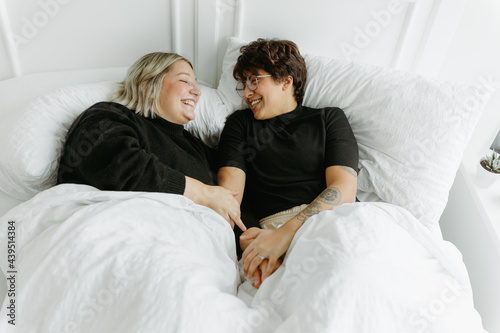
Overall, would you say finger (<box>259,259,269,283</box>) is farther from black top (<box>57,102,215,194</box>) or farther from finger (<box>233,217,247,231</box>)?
black top (<box>57,102,215,194</box>)

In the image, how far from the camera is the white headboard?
1471mm

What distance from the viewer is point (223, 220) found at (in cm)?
110

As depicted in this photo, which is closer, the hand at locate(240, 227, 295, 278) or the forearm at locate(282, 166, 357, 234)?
the hand at locate(240, 227, 295, 278)

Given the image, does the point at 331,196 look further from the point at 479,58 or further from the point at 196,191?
the point at 479,58

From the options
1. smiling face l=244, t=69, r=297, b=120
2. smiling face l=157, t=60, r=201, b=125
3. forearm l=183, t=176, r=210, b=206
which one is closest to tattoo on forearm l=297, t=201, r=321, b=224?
forearm l=183, t=176, r=210, b=206

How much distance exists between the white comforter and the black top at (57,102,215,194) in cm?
7

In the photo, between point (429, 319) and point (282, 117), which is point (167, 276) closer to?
point (429, 319)

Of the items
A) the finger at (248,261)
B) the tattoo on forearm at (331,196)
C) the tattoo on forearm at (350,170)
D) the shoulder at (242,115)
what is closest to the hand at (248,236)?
the finger at (248,261)

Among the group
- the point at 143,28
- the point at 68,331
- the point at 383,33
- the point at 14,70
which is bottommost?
the point at 68,331

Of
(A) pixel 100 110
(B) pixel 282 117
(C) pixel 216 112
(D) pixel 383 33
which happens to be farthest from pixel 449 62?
(A) pixel 100 110

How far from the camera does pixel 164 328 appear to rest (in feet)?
2.28

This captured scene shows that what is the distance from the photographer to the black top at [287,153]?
1284 mm

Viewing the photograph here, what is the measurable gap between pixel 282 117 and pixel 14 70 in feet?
4.36

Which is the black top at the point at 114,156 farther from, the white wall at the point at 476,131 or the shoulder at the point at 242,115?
the white wall at the point at 476,131
